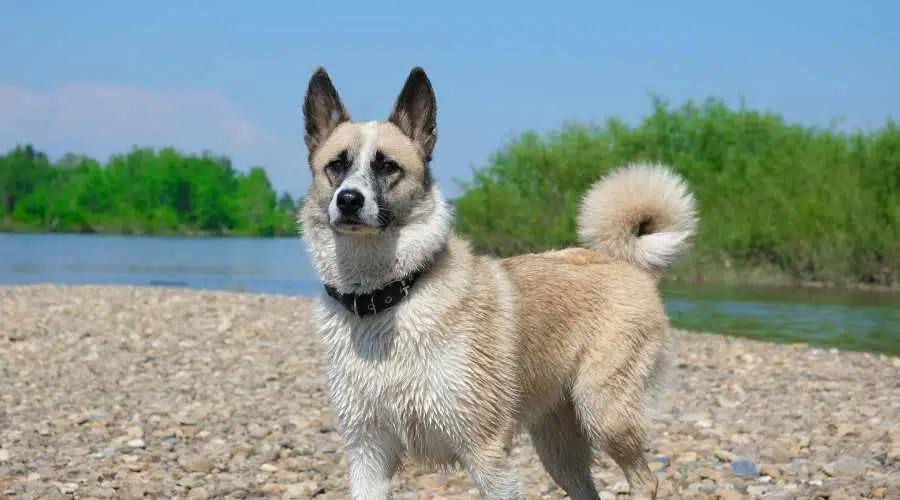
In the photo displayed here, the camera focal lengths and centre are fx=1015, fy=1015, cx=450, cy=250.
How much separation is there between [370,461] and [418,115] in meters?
1.70

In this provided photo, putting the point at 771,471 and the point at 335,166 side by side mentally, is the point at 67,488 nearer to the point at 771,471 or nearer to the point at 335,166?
the point at 335,166

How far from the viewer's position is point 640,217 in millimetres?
6207

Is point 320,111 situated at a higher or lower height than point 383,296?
higher

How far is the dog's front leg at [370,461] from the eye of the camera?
→ 486cm

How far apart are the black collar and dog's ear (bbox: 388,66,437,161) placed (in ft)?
2.09

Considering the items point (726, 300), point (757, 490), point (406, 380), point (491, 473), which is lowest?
point (726, 300)

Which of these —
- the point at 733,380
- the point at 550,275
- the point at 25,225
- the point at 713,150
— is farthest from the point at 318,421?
the point at 25,225

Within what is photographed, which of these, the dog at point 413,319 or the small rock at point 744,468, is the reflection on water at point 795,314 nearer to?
the small rock at point 744,468

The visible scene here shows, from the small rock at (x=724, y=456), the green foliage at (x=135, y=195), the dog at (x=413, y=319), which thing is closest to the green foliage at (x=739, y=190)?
the small rock at (x=724, y=456)

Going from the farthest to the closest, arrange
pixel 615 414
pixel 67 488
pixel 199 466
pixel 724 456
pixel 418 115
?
pixel 724 456 < pixel 199 466 < pixel 67 488 < pixel 615 414 < pixel 418 115

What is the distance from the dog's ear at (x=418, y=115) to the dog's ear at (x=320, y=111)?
0.88ft

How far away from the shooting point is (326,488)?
7.02m

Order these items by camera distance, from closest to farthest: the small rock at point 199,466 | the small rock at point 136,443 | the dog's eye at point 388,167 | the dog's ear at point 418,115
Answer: the dog's eye at point 388,167 → the dog's ear at point 418,115 → the small rock at point 199,466 → the small rock at point 136,443

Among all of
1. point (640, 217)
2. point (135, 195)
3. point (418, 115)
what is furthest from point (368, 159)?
point (135, 195)
